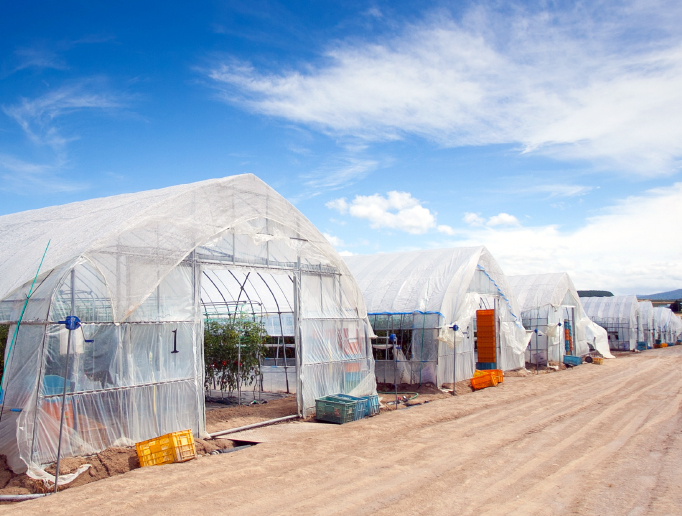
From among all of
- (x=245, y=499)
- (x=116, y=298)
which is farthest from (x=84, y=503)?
(x=116, y=298)

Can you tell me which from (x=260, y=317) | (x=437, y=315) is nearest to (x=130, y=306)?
(x=260, y=317)

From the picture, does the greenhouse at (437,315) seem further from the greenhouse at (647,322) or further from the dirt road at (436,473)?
the greenhouse at (647,322)

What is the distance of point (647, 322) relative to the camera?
4347 cm

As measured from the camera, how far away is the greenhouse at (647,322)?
141 ft

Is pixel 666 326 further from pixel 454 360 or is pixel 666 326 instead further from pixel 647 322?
pixel 454 360

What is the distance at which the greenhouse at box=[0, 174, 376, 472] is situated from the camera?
8.42 meters

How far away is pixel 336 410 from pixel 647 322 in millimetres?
39007

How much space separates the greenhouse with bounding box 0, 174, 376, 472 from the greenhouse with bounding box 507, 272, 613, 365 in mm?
15483

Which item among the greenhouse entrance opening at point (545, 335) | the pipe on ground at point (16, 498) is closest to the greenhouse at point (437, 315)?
the greenhouse entrance opening at point (545, 335)

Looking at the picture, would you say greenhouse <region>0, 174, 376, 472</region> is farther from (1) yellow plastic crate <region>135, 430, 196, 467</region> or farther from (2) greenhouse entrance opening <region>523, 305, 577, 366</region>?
(2) greenhouse entrance opening <region>523, 305, 577, 366</region>

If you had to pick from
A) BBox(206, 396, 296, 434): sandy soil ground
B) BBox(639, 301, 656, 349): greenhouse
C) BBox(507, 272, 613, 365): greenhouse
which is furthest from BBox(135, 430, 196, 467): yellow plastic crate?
BBox(639, 301, 656, 349): greenhouse

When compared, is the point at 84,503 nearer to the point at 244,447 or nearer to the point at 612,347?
the point at 244,447

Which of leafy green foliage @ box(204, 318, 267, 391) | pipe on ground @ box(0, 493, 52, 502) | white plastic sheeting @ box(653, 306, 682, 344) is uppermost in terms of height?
leafy green foliage @ box(204, 318, 267, 391)

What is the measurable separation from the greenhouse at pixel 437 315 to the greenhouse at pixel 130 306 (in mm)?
4092
